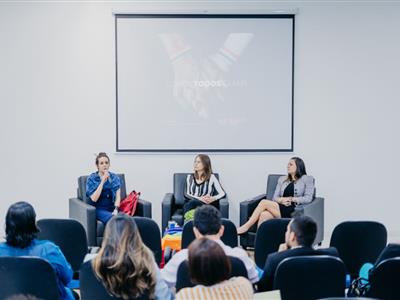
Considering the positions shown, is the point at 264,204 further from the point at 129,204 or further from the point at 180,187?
the point at 129,204

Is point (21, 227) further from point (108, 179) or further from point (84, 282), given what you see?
point (108, 179)

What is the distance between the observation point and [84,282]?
3.13 meters

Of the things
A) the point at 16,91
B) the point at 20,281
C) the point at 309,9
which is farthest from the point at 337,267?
the point at 16,91

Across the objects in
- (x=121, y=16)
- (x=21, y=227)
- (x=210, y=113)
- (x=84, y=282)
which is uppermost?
(x=121, y=16)

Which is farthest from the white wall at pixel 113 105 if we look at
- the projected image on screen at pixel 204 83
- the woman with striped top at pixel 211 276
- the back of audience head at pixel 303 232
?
the woman with striped top at pixel 211 276

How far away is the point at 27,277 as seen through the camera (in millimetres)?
3094

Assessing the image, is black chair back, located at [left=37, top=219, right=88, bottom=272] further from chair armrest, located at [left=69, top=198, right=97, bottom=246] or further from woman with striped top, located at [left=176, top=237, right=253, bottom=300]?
woman with striped top, located at [left=176, top=237, right=253, bottom=300]

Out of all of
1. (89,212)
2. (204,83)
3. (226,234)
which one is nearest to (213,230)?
(226,234)

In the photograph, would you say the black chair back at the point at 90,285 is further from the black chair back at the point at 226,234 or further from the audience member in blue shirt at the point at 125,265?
the black chair back at the point at 226,234

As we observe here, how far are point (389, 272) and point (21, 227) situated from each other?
2.16 m

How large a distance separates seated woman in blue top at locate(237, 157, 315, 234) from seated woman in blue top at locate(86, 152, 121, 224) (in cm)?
150

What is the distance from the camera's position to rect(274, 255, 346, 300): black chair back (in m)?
3.05

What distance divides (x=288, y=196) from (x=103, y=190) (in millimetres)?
2158

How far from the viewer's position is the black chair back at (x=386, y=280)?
3119 millimetres
